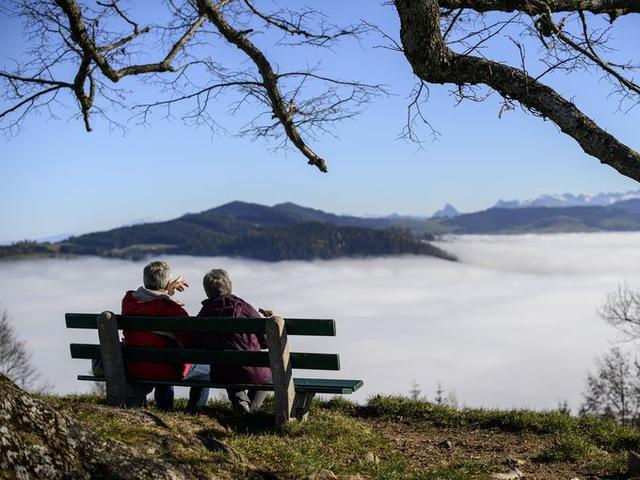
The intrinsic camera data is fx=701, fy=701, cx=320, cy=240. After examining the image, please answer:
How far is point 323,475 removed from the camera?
6227 mm

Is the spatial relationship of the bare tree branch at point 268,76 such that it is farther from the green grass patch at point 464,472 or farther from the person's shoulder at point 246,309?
the green grass patch at point 464,472

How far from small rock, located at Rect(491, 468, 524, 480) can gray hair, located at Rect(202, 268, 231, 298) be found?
11.0 feet

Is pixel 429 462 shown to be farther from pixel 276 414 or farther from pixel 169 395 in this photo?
pixel 169 395

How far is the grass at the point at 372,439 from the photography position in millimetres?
6023

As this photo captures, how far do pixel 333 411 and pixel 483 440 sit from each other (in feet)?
6.87

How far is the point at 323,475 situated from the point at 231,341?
198cm

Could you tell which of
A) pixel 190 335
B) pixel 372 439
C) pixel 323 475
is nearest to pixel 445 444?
pixel 372 439

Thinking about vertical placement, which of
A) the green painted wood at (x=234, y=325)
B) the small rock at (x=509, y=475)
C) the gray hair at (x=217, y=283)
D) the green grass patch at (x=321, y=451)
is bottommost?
the small rock at (x=509, y=475)

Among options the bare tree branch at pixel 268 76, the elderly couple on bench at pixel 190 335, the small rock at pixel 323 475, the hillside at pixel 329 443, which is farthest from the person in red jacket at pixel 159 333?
the bare tree branch at pixel 268 76

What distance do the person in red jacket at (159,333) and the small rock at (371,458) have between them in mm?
2058

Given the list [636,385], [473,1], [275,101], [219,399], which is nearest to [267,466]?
[219,399]

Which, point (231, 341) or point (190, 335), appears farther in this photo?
point (190, 335)

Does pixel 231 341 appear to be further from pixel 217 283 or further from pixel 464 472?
pixel 464 472

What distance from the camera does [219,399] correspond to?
375 inches
